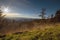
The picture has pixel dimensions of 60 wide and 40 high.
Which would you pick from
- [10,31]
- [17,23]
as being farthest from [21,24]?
[10,31]

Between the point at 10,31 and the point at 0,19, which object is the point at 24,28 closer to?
the point at 10,31

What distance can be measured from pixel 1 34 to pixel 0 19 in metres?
1.32

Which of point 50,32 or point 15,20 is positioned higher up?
point 15,20

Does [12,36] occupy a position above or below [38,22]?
below

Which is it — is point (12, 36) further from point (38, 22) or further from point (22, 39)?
point (38, 22)

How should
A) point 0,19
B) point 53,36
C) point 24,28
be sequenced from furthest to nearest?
point 0,19
point 24,28
point 53,36

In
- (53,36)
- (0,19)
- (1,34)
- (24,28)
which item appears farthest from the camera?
(0,19)

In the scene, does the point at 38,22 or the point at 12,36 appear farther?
the point at 38,22

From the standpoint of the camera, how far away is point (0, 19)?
7.53 metres

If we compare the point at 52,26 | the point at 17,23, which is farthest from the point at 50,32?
the point at 17,23

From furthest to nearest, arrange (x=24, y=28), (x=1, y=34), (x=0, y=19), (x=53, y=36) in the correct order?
1. (x=0, y=19)
2. (x=24, y=28)
3. (x=1, y=34)
4. (x=53, y=36)

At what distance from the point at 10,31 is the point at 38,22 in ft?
5.23

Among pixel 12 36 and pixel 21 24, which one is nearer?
pixel 12 36

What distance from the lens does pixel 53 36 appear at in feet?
18.8
